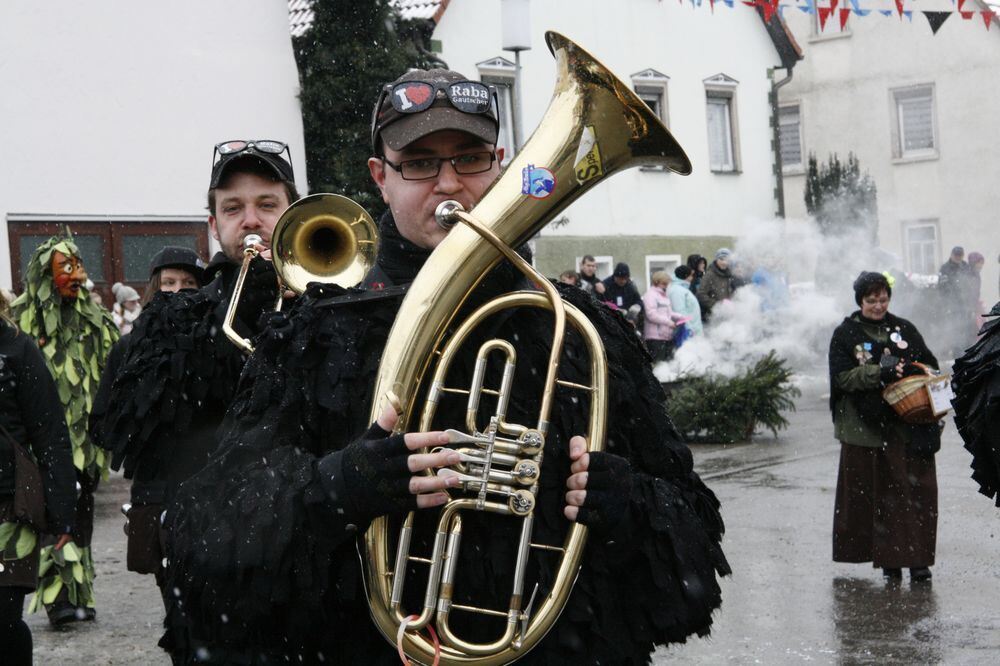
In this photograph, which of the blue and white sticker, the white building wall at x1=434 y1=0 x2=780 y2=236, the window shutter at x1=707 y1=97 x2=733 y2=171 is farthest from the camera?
the window shutter at x1=707 y1=97 x2=733 y2=171

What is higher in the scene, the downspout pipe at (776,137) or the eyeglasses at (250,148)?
the downspout pipe at (776,137)

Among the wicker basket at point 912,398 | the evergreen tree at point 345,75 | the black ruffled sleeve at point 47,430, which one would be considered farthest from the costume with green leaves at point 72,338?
the evergreen tree at point 345,75

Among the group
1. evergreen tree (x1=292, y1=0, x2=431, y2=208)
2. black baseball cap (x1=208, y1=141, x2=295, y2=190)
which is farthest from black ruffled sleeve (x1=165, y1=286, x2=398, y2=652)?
evergreen tree (x1=292, y1=0, x2=431, y2=208)

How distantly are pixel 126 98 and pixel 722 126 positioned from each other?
12.9 metres

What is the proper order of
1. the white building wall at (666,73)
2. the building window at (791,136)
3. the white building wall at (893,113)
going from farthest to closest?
the building window at (791,136) < the white building wall at (893,113) < the white building wall at (666,73)

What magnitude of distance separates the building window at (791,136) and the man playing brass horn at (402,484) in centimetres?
3259

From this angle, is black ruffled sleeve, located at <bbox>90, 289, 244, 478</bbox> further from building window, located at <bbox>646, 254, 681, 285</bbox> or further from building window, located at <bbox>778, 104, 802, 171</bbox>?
building window, located at <bbox>778, 104, 802, 171</bbox>

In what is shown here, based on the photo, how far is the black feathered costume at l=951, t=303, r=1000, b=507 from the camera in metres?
4.28

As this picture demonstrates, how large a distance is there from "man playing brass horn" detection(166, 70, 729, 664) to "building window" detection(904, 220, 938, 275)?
30.6m

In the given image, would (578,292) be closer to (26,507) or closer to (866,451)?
(26,507)

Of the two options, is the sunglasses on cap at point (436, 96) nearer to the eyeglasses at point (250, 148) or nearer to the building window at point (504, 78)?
the eyeglasses at point (250, 148)

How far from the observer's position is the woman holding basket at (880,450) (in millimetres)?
7559

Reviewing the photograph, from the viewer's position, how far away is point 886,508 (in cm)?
767

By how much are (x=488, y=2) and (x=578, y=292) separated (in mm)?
19598
